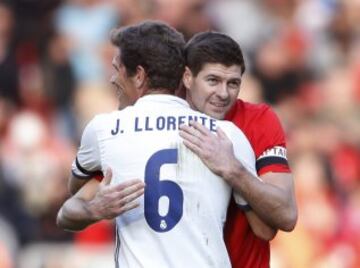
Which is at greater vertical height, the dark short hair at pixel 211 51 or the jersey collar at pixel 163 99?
the dark short hair at pixel 211 51

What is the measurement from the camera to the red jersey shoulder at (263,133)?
6.68 m

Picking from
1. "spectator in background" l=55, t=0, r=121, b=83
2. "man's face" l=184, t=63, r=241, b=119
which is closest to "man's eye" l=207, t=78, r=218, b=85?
"man's face" l=184, t=63, r=241, b=119

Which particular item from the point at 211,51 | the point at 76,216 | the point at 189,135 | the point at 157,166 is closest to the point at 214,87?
the point at 211,51

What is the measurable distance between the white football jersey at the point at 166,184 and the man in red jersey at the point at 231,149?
2.7 inches

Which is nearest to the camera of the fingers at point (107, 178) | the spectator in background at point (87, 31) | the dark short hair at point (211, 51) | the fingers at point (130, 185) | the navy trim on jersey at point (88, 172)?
the fingers at point (130, 185)

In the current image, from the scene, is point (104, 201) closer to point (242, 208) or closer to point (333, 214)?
point (242, 208)

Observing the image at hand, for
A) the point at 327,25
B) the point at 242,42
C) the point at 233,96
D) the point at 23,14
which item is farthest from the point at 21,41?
the point at 233,96

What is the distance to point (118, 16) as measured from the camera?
13883 millimetres

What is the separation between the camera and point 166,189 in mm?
6484

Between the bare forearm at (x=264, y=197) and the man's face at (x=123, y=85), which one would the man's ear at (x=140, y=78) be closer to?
the man's face at (x=123, y=85)

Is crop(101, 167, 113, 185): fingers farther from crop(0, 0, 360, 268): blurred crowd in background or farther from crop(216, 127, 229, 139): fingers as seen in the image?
crop(0, 0, 360, 268): blurred crowd in background

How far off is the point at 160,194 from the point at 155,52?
0.59 meters

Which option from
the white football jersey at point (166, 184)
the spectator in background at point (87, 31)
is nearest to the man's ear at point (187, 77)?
the white football jersey at point (166, 184)

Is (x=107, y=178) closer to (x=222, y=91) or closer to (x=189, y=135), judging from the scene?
(x=189, y=135)
